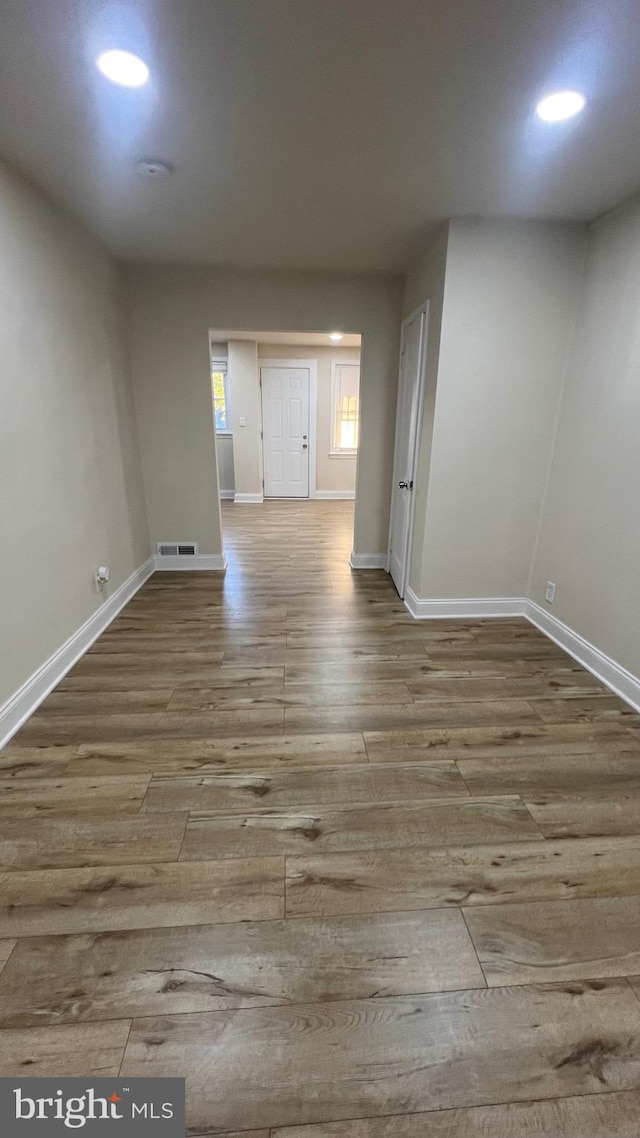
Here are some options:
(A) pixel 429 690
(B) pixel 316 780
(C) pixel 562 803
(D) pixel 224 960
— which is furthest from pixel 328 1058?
(A) pixel 429 690

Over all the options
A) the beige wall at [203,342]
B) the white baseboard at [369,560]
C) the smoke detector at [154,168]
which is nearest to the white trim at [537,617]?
the white baseboard at [369,560]

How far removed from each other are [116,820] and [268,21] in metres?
2.61

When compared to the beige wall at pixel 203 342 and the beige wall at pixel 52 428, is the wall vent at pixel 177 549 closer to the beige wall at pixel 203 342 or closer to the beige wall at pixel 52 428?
the beige wall at pixel 203 342

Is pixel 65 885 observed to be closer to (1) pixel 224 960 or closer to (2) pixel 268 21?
(1) pixel 224 960

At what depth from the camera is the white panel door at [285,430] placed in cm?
709

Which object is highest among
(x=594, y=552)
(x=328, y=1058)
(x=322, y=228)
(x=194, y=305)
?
(x=322, y=228)

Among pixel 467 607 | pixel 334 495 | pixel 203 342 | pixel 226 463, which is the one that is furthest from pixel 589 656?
pixel 226 463

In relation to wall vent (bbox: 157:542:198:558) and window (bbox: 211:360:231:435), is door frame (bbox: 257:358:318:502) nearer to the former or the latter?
window (bbox: 211:360:231:435)

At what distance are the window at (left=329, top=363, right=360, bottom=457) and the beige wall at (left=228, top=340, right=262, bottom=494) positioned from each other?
123cm

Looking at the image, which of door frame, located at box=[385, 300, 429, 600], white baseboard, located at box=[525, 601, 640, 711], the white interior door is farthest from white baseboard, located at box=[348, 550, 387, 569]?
white baseboard, located at box=[525, 601, 640, 711]

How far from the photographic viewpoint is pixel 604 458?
2.50m

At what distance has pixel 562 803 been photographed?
171 centimetres

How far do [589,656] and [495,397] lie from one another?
1699mm

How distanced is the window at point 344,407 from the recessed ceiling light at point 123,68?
5.62 meters
